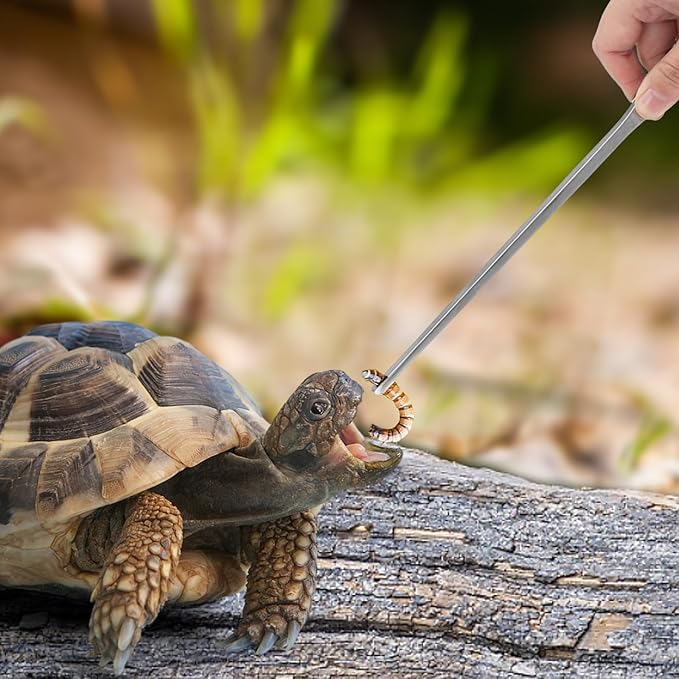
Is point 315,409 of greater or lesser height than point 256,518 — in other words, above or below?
above

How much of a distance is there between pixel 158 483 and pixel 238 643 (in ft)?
0.76

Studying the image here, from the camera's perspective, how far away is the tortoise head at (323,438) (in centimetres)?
114

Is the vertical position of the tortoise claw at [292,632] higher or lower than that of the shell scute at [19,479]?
lower

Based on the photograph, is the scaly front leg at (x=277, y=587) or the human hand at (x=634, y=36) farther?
the human hand at (x=634, y=36)

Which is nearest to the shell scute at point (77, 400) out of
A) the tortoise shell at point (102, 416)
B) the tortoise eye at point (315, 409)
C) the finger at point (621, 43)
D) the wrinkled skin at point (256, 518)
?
the tortoise shell at point (102, 416)

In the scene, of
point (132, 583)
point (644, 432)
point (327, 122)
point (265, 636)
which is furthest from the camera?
point (327, 122)

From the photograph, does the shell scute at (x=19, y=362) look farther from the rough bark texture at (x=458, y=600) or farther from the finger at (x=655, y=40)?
the finger at (x=655, y=40)

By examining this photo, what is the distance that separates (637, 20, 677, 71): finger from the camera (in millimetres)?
1335

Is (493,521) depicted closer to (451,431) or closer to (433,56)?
(451,431)

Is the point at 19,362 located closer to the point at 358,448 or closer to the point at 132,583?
the point at 132,583

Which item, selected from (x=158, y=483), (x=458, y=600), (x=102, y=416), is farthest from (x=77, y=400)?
(x=458, y=600)

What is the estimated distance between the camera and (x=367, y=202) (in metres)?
3.83

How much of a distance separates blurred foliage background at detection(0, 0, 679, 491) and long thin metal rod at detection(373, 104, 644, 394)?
6.05ft

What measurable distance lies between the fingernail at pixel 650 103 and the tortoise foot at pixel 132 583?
2.53ft
